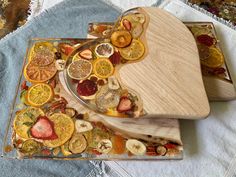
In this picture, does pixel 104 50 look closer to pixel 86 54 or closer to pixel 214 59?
pixel 86 54

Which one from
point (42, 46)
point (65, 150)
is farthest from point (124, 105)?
point (42, 46)

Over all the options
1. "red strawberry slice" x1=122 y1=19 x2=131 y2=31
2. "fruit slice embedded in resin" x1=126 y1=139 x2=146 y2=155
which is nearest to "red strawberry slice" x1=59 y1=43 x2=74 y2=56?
"red strawberry slice" x1=122 y1=19 x2=131 y2=31

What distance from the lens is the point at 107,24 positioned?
70cm

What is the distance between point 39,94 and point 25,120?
53mm

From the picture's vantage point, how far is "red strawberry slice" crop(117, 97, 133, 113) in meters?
0.51

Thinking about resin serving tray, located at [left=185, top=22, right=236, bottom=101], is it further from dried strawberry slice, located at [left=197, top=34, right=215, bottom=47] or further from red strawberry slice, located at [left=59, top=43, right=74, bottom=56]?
red strawberry slice, located at [left=59, top=43, right=74, bottom=56]

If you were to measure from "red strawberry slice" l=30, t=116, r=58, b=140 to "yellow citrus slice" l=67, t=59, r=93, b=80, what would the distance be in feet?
0.30

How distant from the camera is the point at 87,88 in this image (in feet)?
1.75

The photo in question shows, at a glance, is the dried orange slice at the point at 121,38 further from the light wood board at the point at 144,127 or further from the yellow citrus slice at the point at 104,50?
the light wood board at the point at 144,127

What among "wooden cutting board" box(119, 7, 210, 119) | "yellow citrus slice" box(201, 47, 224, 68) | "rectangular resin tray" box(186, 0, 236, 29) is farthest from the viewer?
"rectangular resin tray" box(186, 0, 236, 29)

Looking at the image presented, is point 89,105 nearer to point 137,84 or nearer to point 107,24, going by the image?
point 137,84

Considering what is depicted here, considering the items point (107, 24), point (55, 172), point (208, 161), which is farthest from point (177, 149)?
point (107, 24)

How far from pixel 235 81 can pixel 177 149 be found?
218 mm

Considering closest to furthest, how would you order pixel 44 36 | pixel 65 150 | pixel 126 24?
1. pixel 65 150
2. pixel 126 24
3. pixel 44 36
